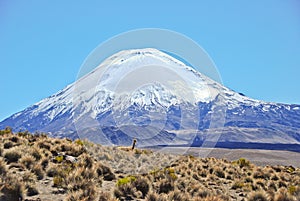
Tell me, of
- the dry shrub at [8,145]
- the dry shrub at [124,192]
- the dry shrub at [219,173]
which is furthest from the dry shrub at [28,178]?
the dry shrub at [219,173]

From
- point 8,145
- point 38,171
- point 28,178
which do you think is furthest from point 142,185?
point 8,145

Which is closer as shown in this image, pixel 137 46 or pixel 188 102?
pixel 137 46

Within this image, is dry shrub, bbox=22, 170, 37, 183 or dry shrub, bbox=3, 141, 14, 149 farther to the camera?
dry shrub, bbox=3, 141, 14, 149

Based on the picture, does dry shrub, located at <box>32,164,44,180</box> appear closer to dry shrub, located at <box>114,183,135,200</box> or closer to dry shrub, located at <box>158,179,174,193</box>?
dry shrub, located at <box>114,183,135,200</box>

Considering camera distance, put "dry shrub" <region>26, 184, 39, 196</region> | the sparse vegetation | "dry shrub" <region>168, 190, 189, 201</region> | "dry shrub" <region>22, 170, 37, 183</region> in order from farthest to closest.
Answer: "dry shrub" <region>168, 190, 189, 201</region>, "dry shrub" <region>22, 170, 37, 183</region>, the sparse vegetation, "dry shrub" <region>26, 184, 39, 196</region>

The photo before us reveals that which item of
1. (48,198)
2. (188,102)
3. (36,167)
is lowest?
(48,198)

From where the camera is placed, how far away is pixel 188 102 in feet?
67.8

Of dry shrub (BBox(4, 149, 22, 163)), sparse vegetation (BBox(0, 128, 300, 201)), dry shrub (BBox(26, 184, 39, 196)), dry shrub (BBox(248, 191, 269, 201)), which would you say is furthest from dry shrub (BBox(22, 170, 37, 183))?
dry shrub (BBox(248, 191, 269, 201))

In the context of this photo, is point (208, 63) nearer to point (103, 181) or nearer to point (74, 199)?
point (103, 181)

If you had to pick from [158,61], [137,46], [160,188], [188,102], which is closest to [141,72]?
[137,46]

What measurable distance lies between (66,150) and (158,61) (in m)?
6.78

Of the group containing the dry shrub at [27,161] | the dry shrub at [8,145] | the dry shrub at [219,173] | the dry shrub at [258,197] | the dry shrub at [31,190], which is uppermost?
the dry shrub at [8,145]

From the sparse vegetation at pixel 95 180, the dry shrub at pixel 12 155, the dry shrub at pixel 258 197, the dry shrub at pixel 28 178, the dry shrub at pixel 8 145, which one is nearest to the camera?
the sparse vegetation at pixel 95 180

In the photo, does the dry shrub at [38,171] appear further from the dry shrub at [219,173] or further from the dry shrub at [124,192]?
the dry shrub at [219,173]
